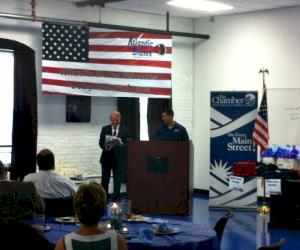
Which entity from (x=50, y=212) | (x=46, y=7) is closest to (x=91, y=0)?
(x=46, y=7)

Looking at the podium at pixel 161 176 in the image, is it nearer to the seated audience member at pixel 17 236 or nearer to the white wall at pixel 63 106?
the white wall at pixel 63 106

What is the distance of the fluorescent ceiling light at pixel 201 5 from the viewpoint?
10.9m

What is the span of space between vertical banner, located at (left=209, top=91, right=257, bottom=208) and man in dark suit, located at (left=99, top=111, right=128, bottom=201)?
1.54 m

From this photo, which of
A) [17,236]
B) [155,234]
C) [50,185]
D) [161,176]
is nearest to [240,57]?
[161,176]

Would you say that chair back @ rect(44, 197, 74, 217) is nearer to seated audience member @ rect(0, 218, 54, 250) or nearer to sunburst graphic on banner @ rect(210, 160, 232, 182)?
seated audience member @ rect(0, 218, 54, 250)

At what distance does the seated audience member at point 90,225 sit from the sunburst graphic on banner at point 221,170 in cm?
745

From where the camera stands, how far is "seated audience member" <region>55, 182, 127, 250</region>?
3281 millimetres

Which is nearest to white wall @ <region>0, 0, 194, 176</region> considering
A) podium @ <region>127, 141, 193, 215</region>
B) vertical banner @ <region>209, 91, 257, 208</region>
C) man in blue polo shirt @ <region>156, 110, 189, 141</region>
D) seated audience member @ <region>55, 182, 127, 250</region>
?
man in blue polo shirt @ <region>156, 110, 189, 141</region>

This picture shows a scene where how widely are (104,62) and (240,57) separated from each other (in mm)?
2654

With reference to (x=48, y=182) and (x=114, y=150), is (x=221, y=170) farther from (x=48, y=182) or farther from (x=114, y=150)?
(x=48, y=182)

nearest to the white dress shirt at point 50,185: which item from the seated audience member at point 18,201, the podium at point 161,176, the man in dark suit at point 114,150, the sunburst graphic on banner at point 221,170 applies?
the seated audience member at point 18,201

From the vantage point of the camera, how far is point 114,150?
1082 centimetres

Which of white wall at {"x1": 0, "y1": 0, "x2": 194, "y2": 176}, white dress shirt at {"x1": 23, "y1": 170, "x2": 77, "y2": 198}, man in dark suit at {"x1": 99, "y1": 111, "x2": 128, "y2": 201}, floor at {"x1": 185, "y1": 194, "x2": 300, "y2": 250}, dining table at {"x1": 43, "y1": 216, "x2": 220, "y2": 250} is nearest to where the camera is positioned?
dining table at {"x1": 43, "y1": 216, "x2": 220, "y2": 250}

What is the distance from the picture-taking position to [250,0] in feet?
34.6
